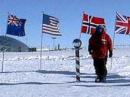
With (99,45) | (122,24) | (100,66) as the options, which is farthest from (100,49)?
(122,24)

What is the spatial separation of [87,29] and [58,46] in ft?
174

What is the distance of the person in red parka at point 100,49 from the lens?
574 inches

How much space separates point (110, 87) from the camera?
12703 millimetres

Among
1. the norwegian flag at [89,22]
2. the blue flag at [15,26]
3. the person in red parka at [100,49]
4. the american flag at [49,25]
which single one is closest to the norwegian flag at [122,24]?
the norwegian flag at [89,22]

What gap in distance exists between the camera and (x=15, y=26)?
26.0m

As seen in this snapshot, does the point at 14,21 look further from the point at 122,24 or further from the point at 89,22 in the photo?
the point at 122,24

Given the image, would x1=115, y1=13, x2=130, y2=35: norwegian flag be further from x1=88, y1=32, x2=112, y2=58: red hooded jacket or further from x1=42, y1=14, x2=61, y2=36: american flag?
x1=88, y1=32, x2=112, y2=58: red hooded jacket

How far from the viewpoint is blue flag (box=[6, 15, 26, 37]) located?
84.5ft

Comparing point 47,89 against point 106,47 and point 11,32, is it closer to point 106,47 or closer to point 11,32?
point 106,47

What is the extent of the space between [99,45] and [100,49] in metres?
0.12

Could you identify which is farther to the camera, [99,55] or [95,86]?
[99,55]

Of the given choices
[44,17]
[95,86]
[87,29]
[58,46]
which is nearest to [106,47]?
[95,86]

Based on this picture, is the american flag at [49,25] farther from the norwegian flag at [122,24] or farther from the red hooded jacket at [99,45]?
the red hooded jacket at [99,45]

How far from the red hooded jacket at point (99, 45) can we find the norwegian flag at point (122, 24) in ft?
36.4
